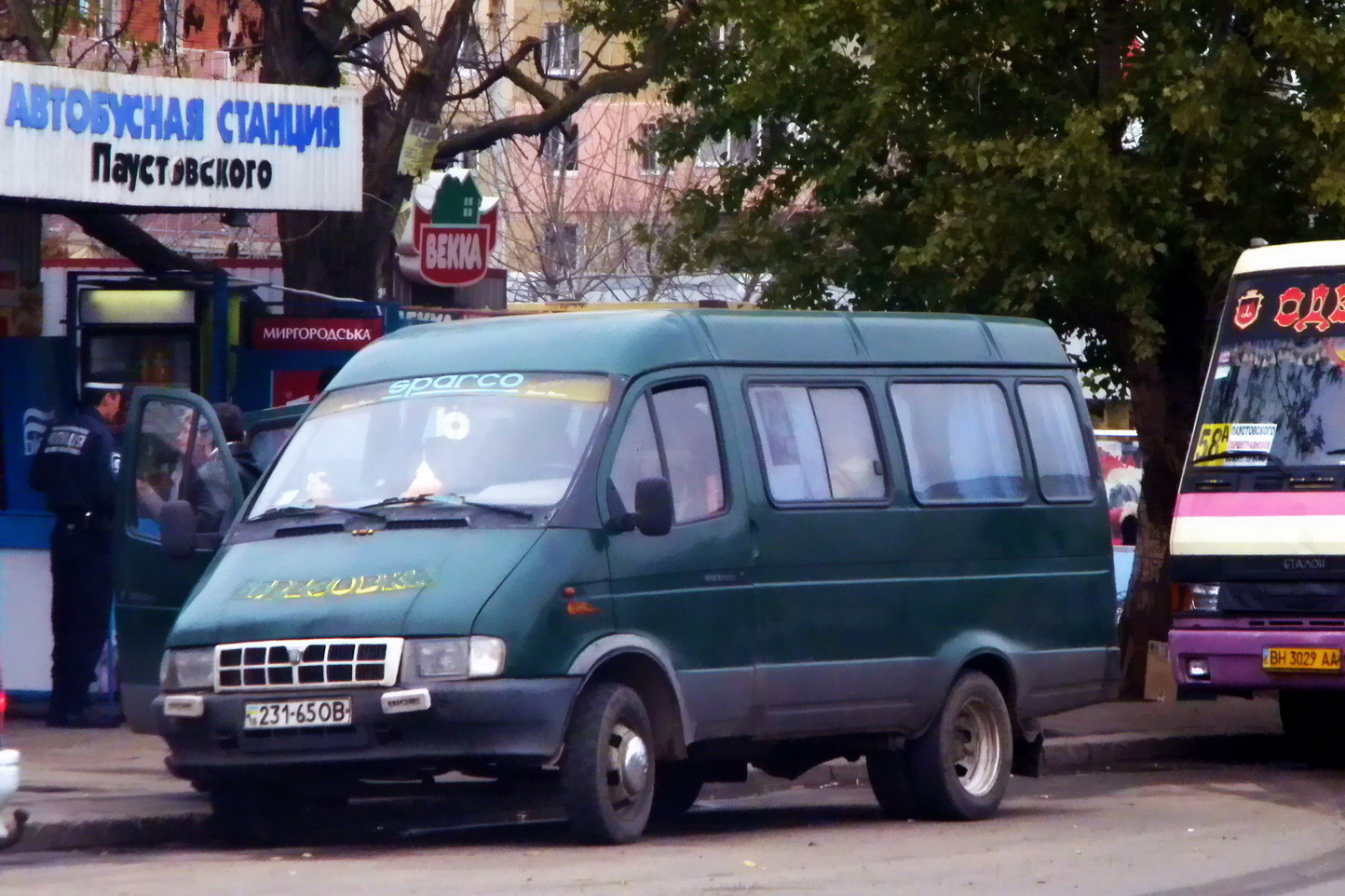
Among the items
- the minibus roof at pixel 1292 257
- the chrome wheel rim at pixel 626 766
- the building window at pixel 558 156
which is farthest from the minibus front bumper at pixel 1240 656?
the building window at pixel 558 156

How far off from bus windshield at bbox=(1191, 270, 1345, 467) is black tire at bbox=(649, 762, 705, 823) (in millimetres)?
4020

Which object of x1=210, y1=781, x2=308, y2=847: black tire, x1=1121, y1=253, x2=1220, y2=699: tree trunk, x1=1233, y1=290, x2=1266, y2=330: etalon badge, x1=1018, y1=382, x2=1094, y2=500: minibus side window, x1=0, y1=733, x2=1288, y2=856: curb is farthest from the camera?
x1=1121, y1=253, x2=1220, y2=699: tree trunk

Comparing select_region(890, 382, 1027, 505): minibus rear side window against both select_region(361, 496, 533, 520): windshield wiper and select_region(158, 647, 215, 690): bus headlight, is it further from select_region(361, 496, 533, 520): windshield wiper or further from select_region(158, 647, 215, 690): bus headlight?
select_region(158, 647, 215, 690): bus headlight

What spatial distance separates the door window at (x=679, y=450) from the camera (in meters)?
9.33

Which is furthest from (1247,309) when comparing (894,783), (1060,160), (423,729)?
(423,729)

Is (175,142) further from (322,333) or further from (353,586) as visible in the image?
(353,586)

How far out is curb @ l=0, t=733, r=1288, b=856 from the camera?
9.37 metres

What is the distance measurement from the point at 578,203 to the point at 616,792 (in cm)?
3122

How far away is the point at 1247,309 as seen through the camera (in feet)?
44.0

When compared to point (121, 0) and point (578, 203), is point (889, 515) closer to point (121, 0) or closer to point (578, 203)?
point (121, 0)

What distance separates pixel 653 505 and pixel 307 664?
4.73 feet

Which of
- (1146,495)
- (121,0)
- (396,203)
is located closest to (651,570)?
(1146,495)

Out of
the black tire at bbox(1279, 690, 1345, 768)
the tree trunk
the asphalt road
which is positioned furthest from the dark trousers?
the tree trunk

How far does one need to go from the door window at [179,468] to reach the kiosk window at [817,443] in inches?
101
